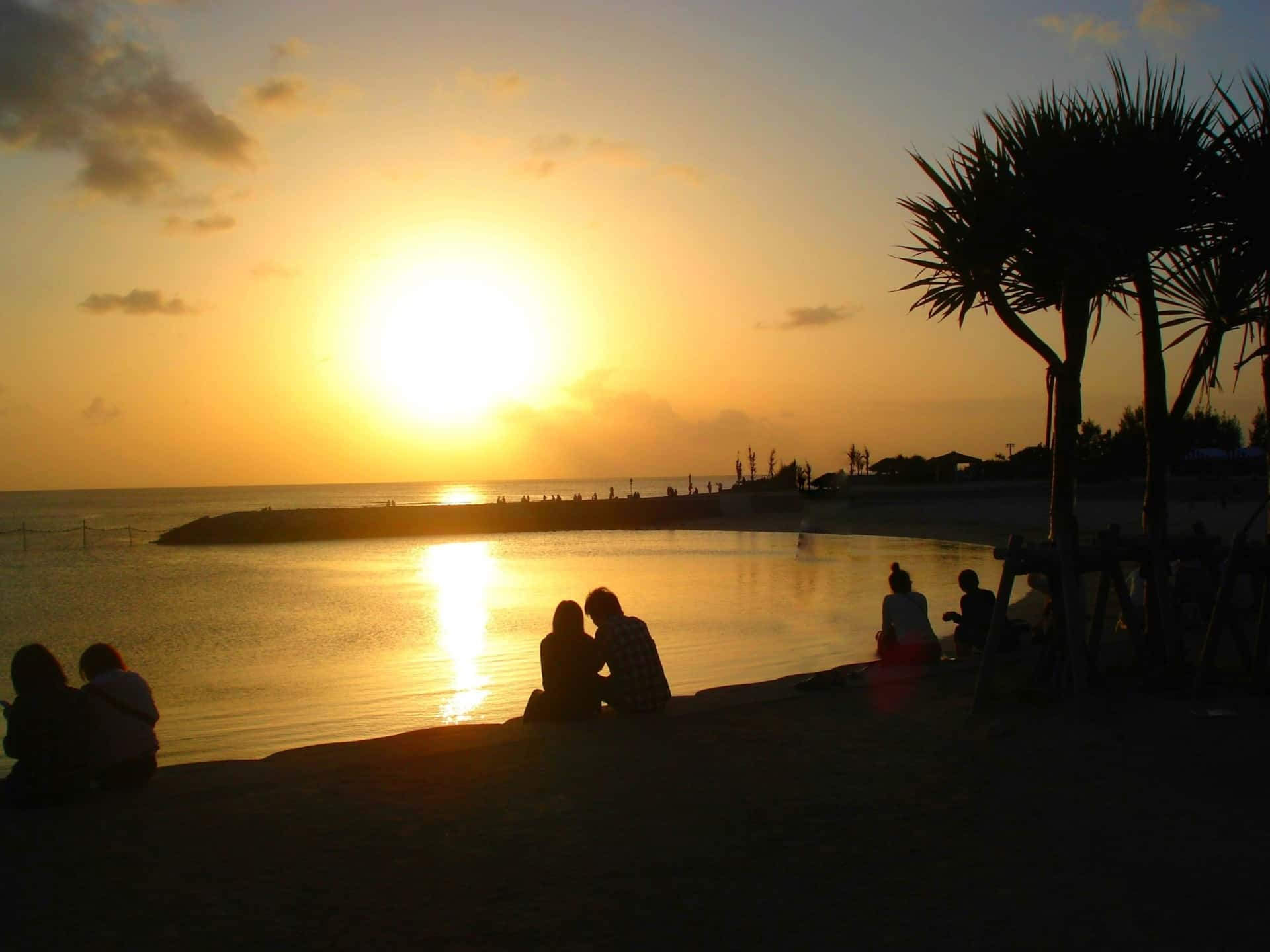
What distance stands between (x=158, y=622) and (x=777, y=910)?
69.4 feet

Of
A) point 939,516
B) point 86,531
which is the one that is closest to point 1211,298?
point 939,516

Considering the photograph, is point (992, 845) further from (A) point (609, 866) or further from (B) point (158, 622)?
(B) point (158, 622)

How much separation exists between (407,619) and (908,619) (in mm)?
13766

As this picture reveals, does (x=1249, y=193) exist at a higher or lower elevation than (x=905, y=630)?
higher

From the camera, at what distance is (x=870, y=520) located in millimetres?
46812

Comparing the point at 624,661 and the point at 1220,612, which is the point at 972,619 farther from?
the point at 624,661

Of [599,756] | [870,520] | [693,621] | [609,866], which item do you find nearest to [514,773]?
[599,756]

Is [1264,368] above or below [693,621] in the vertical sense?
above

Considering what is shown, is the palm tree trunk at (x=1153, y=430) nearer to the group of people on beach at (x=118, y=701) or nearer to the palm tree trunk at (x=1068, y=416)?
the palm tree trunk at (x=1068, y=416)

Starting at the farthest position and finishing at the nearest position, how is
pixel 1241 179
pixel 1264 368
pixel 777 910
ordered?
1. pixel 1264 368
2. pixel 1241 179
3. pixel 777 910

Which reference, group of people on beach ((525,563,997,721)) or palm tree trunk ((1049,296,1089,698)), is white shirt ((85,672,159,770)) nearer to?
group of people on beach ((525,563,997,721))

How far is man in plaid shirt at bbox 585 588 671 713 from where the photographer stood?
24.9 ft

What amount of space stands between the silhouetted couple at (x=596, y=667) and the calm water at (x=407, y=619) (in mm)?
3007

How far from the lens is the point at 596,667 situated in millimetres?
7594
